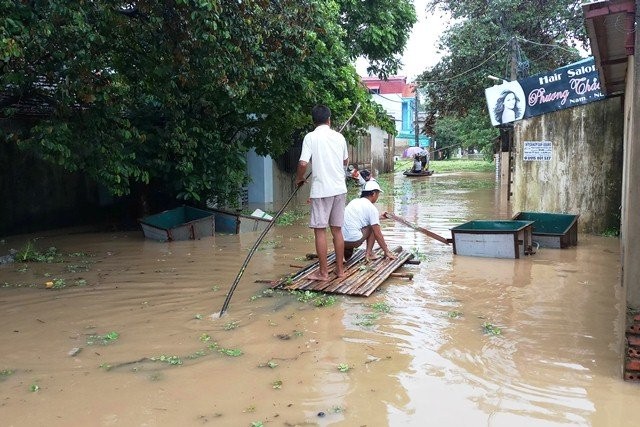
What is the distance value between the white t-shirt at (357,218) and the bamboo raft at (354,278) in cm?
38

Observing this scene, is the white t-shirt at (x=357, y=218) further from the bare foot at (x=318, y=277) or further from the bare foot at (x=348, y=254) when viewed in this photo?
the bare foot at (x=318, y=277)

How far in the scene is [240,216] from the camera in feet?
35.0

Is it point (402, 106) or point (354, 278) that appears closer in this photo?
point (354, 278)

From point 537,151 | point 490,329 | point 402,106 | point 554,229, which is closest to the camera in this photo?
point 490,329

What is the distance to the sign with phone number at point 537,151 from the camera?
1048 cm

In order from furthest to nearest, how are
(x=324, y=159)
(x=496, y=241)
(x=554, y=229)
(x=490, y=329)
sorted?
(x=554, y=229)
(x=496, y=241)
(x=324, y=159)
(x=490, y=329)

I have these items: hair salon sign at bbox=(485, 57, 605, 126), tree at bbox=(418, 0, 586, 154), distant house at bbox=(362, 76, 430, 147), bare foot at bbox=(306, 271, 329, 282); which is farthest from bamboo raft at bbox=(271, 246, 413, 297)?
distant house at bbox=(362, 76, 430, 147)

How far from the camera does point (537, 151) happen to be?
1061 cm

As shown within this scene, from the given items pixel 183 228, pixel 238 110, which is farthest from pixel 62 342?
pixel 238 110

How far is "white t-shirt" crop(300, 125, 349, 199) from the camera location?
5961mm

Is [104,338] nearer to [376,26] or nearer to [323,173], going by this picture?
[323,173]

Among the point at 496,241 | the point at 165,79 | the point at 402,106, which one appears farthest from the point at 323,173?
the point at 402,106

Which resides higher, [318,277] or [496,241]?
[496,241]

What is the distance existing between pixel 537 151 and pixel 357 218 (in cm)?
525
